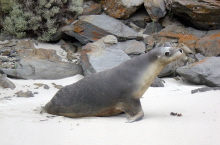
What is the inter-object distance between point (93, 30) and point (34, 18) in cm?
202

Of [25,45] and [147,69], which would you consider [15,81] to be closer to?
[25,45]

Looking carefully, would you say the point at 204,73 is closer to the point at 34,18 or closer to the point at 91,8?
the point at 91,8

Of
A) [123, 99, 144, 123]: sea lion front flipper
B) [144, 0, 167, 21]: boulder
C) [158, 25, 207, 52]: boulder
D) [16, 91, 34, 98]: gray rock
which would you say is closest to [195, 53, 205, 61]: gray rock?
[158, 25, 207, 52]: boulder

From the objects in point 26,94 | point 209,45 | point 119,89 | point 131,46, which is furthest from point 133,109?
point 209,45

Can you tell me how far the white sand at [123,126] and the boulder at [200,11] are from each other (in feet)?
15.4

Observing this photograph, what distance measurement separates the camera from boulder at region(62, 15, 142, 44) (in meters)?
9.62

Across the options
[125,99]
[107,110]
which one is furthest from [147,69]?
[107,110]

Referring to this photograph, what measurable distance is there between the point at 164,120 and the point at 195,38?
21.1 feet

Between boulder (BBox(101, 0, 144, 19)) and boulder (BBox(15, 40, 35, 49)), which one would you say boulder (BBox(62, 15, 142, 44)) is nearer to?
boulder (BBox(101, 0, 144, 19))

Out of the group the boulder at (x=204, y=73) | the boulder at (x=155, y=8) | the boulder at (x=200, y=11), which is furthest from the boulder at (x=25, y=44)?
the boulder at (x=200, y=11)

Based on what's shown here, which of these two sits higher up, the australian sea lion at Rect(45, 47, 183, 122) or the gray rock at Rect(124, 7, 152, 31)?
the australian sea lion at Rect(45, 47, 183, 122)

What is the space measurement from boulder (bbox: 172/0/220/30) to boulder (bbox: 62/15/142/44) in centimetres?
173

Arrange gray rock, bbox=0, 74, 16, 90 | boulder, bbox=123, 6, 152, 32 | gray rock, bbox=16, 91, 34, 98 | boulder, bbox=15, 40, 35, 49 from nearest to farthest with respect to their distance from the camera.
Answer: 1. gray rock, bbox=16, 91, 34, 98
2. gray rock, bbox=0, 74, 16, 90
3. boulder, bbox=15, 40, 35, 49
4. boulder, bbox=123, 6, 152, 32

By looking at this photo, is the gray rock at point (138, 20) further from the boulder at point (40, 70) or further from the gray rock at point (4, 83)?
the gray rock at point (4, 83)
